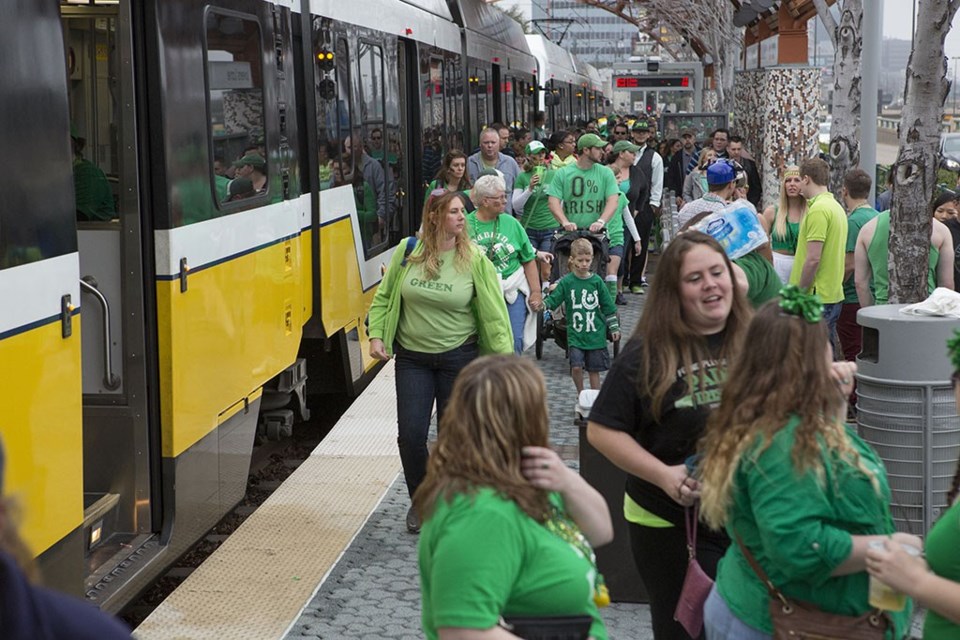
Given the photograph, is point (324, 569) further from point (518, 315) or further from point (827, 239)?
point (827, 239)

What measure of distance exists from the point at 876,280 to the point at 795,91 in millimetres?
17853

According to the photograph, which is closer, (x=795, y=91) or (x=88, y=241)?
(x=88, y=241)

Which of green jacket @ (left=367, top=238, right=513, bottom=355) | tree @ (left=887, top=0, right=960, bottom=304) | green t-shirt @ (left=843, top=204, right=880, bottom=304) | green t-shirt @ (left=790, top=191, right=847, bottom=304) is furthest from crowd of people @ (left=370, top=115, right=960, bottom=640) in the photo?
green t-shirt @ (left=843, top=204, right=880, bottom=304)

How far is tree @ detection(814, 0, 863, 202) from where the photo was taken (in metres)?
15.3

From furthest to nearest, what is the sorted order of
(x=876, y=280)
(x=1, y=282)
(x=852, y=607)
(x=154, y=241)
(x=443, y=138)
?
(x=443, y=138) < (x=876, y=280) < (x=154, y=241) < (x=1, y=282) < (x=852, y=607)

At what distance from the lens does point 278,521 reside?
24.0ft

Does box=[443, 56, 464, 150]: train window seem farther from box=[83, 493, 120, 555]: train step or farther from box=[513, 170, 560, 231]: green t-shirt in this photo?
box=[83, 493, 120, 555]: train step

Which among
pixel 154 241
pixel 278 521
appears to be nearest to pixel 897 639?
pixel 154 241

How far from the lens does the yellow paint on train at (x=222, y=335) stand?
642cm

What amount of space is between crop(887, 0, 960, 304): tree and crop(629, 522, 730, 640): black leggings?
4.07 m

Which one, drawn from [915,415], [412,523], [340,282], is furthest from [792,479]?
[340,282]

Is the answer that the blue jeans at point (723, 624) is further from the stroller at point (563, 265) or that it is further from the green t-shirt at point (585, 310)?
the stroller at point (563, 265)

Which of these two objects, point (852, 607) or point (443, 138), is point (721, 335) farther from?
point (443, 138)

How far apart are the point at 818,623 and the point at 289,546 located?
12.6ft
